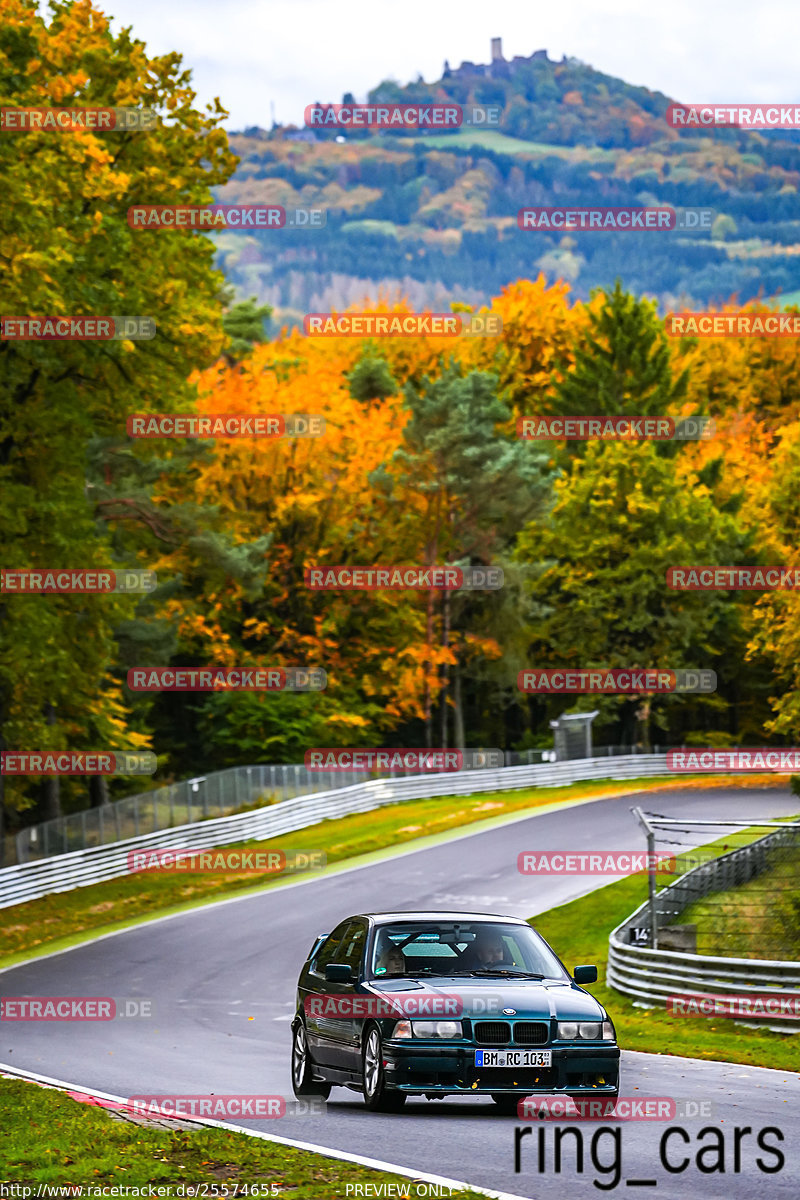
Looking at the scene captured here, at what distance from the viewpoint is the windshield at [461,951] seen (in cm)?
1248

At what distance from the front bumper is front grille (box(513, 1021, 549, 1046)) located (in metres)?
0.06

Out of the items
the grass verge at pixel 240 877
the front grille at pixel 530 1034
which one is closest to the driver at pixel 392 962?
the front grille at pixel 530 1034

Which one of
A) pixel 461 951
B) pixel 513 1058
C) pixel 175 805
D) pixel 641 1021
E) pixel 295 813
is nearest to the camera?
pixel 513 1058

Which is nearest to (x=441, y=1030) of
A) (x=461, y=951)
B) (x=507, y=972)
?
(x=507, y=972)

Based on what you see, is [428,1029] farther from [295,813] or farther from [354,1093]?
[295,813]

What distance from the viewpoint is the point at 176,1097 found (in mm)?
13555

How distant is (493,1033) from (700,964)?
33.4 ft

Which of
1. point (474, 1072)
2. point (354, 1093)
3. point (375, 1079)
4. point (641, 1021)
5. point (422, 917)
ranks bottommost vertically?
point (641, 1021)

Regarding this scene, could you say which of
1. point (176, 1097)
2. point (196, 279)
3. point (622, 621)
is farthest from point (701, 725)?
point (176, 1097)

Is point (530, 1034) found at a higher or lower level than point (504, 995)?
lower

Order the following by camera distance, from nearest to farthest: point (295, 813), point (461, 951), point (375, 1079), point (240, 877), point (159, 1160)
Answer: point (159, 1160)
point (375, 1079)
point (461, 951)
point (240, 877)
point (295, 813)

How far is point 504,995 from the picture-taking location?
460 inches

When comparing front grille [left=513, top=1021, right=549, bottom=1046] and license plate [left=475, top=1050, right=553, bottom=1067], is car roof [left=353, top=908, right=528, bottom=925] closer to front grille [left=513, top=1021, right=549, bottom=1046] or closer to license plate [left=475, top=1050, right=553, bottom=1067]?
front grille [left=513, top=1021, right=549, bottom=1046]

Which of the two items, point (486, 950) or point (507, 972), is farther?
point (486, 950)
